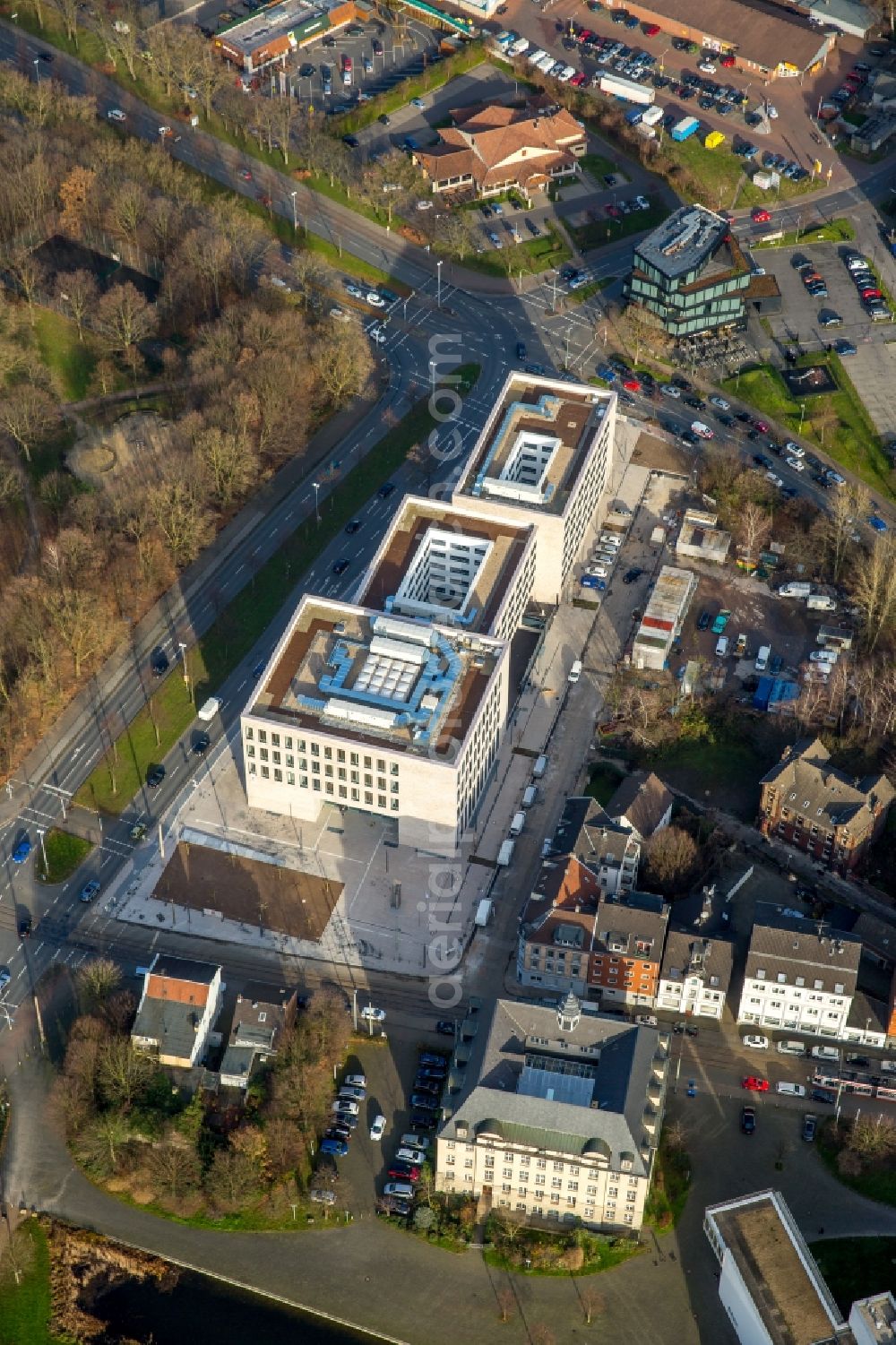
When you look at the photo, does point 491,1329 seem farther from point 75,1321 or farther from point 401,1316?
point 75,1321

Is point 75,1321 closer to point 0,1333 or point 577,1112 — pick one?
point 0,1333

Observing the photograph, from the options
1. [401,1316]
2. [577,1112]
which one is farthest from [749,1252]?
[401,1316]

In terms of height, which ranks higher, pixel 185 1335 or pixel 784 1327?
pixel 784 1327

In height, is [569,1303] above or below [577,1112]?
below

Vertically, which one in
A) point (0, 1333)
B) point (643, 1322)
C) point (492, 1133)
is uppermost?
point (492, 1133)

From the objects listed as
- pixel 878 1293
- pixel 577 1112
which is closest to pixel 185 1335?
pixel 577 1112

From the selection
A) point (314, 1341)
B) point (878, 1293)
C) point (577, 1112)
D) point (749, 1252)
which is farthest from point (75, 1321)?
point (878, 1293)
